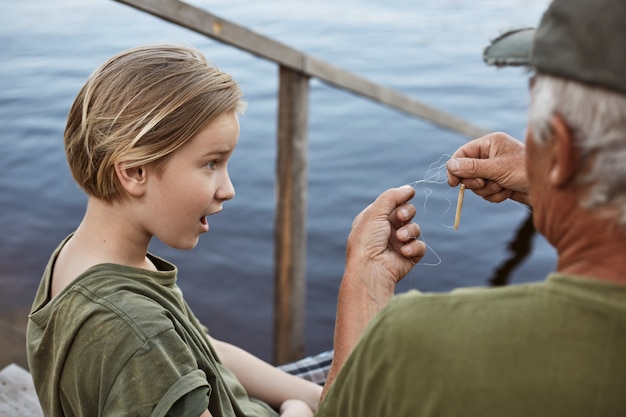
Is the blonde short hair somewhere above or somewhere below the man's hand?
above

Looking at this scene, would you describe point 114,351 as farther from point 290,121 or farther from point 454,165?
point 290,121

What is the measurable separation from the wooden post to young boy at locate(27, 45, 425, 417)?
2.05 m

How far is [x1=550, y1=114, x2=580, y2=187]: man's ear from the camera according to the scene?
3.80 feet

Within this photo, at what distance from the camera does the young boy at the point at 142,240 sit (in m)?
1.63

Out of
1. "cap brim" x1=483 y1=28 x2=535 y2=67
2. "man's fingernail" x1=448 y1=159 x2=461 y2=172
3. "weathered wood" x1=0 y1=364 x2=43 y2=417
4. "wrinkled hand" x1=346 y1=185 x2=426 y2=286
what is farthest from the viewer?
"weathered wood" x1=0 y1=364 x2=43 y2=417

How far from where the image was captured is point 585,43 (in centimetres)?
112

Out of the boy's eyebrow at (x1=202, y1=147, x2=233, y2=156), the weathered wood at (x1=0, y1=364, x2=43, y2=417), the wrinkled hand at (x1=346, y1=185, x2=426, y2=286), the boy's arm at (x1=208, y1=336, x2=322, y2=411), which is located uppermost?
the boy's eyebrow at (x1=202, y1=147, x2=233, y2=156)

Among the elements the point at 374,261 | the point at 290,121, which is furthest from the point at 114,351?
the point at 290,121

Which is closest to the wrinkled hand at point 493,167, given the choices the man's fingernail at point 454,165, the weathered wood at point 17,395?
the man's fingernail at point 454,165

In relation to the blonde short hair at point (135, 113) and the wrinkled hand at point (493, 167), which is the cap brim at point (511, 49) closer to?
the wrinkled hand at point (493, 167)

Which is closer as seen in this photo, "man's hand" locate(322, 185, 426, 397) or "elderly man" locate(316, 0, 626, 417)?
"elderly man" locate(316, 0, 626, 417)

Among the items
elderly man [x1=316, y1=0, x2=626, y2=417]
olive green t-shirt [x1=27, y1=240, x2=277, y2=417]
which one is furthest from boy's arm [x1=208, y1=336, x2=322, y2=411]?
elderly man [x1=316, y1=0, x2=626, y2=417]

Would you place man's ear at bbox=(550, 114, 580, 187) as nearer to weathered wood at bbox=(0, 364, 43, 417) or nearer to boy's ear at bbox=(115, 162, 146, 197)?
boy's ear at bbox=(115, 162, 146, 197)

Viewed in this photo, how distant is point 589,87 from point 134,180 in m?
1.08
